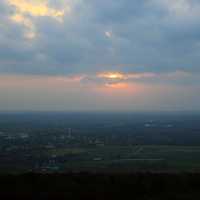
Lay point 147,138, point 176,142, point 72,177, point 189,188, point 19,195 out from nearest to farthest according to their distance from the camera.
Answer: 1. point 19,195
2. point 189,188
3. point 72,177
4. point 176,142
5. point 147,138

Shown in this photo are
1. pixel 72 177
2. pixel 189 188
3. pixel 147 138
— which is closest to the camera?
pixel 189 188

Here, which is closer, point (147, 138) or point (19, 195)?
point (19, 195)

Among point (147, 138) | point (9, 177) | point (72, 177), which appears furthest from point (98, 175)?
point (147, 138)

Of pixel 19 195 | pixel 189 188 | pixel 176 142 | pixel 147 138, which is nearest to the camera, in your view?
pixel 19 195

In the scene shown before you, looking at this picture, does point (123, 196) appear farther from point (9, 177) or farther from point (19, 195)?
point (9, 177)

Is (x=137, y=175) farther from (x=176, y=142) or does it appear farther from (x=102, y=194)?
(x=176, y=142)

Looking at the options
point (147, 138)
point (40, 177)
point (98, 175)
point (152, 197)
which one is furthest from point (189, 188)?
point (147, 138)

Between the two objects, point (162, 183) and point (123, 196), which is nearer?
point (123, 196)

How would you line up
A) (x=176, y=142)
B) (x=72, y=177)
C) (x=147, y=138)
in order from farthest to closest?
(x=147, y=138) < (x=176, y=142) < (x=72, y=177)
